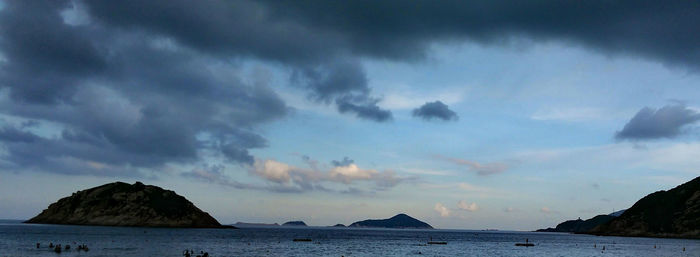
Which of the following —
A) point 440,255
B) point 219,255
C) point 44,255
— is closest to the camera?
point 44,255

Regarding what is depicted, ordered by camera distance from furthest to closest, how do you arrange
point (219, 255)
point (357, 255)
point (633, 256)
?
point (633, 256), point (357, 255), point (219, 255)

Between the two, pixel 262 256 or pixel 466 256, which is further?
pixel 466 256

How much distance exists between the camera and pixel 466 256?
125 metres

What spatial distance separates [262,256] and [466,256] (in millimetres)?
51675

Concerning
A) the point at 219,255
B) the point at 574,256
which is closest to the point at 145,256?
the point at 219,255

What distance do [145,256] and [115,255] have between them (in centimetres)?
605

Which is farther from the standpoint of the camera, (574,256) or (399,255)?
(574,256)

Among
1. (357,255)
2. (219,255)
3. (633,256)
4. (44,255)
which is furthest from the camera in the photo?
(633,256)

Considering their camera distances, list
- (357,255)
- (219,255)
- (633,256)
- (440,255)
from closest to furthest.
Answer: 1. (219,255)
2. (357,255)
3. (440,255)
4. (633,256)

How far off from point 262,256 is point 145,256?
23.0 m

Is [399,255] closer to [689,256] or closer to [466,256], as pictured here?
[466,256]

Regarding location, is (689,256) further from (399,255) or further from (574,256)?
(399,255)

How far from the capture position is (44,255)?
296 ft

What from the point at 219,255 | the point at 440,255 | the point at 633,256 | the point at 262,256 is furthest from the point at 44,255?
the point at 633,256
